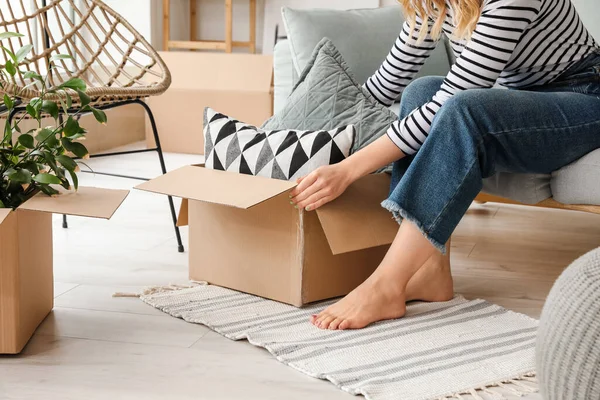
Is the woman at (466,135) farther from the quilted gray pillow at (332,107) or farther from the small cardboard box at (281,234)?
the quilted gray pillow at (332,107)

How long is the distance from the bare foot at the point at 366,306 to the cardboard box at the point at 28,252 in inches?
17.2

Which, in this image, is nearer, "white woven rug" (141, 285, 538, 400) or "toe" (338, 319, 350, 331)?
"white woven rug" (141, 285, 538, 400)

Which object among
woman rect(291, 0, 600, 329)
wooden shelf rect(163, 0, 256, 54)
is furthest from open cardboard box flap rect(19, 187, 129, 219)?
wooden shelf rect(163, 0, 256, 54)

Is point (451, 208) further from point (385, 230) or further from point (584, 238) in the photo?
point (584, 238)

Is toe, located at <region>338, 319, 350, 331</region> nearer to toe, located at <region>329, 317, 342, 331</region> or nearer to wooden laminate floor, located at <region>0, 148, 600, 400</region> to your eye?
toe, located at <region>329, 317, 342, 331</region>

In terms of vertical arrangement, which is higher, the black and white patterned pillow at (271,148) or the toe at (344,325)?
the black and white patterned pillow at (271,148)

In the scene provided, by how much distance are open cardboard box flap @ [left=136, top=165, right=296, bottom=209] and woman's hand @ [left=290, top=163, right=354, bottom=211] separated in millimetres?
27

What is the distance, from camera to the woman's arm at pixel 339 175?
148 centimetres

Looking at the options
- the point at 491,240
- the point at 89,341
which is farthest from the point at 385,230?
the point at 491,240

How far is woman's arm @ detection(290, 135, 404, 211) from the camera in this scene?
1.48 m

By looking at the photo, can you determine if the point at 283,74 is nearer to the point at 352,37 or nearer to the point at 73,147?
the point at 352,37

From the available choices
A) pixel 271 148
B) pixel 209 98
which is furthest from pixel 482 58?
pixel 209 98

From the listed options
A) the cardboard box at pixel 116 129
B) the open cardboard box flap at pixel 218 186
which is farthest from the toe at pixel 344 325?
the cardboard box at pixel 116 129

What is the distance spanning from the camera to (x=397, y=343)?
140cm
